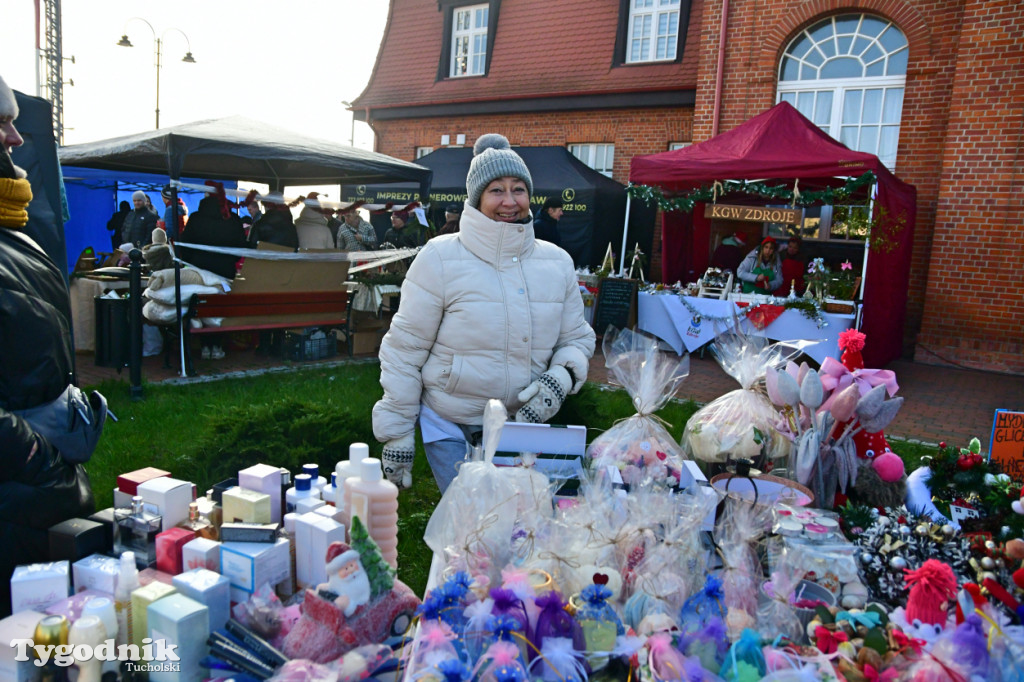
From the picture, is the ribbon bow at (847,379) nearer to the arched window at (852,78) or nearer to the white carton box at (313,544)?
the white carton box at (313,544)

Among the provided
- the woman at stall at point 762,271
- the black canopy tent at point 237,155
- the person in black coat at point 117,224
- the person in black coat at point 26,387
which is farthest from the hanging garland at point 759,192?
the person in black coat at point 117,224

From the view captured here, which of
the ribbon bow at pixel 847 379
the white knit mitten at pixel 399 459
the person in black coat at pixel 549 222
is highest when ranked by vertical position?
the person in black coat at pixel 549 222

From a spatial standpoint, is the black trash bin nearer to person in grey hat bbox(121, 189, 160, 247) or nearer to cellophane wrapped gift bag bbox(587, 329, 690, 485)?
person in grey hat bbox(121, 189, 160, 247)

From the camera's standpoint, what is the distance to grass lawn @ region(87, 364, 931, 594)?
3.63m

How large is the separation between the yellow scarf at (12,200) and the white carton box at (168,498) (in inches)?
33.4

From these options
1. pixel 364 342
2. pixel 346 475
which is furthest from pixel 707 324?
pixel 346 475

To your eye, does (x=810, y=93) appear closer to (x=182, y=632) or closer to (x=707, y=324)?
(x=707, y=324)

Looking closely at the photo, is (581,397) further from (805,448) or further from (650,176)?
(650,176)

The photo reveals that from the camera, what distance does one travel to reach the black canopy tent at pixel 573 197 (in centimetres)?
1299

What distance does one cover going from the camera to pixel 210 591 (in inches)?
58.5

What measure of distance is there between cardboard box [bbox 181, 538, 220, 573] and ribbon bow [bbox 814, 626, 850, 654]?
1.35 meters

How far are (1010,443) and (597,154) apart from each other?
1316 cm

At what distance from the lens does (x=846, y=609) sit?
1618 millimetres

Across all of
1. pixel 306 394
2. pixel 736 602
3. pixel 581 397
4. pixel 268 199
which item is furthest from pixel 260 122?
pixel 736 602
